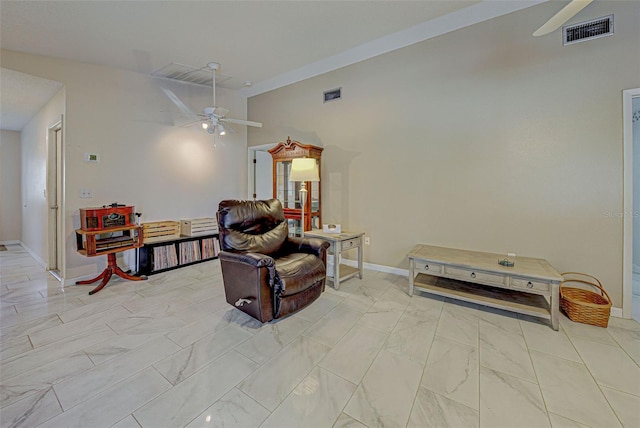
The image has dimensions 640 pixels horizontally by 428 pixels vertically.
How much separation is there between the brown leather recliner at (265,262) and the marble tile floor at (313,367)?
21cm

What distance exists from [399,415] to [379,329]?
0.91 m

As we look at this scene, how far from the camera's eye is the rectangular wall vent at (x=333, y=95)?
4.12 m

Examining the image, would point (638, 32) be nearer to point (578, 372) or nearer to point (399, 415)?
point (578, 372)

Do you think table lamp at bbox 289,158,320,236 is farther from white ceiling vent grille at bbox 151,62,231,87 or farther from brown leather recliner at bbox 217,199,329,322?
white ceiling vent grille at bbox 151,62,231,87

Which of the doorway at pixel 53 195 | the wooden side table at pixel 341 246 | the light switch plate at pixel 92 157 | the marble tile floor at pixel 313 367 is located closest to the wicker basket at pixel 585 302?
the marble tile floor at pixel 313 367

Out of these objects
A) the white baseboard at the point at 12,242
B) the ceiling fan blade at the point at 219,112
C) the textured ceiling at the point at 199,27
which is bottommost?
the white baseboard at the point at 12,242

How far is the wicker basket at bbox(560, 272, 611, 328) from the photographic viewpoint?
232 centimetres

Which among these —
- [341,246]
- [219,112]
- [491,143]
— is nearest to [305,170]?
→ [341,246]

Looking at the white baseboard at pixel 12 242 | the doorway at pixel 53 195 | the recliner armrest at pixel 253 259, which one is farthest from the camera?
the white baseboard at pixel 12 242

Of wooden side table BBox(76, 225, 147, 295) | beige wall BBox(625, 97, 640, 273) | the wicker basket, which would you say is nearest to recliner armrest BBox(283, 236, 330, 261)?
wooden side table BBox(76, 225, 147, 295)

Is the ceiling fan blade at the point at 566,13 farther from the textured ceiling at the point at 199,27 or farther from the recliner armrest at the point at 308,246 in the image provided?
the recliner armrest at the point at 308,246

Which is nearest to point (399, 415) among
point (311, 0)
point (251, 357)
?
point (251, 357)

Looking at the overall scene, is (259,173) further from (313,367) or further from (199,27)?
(313,367)

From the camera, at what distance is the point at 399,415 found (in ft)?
4.70
